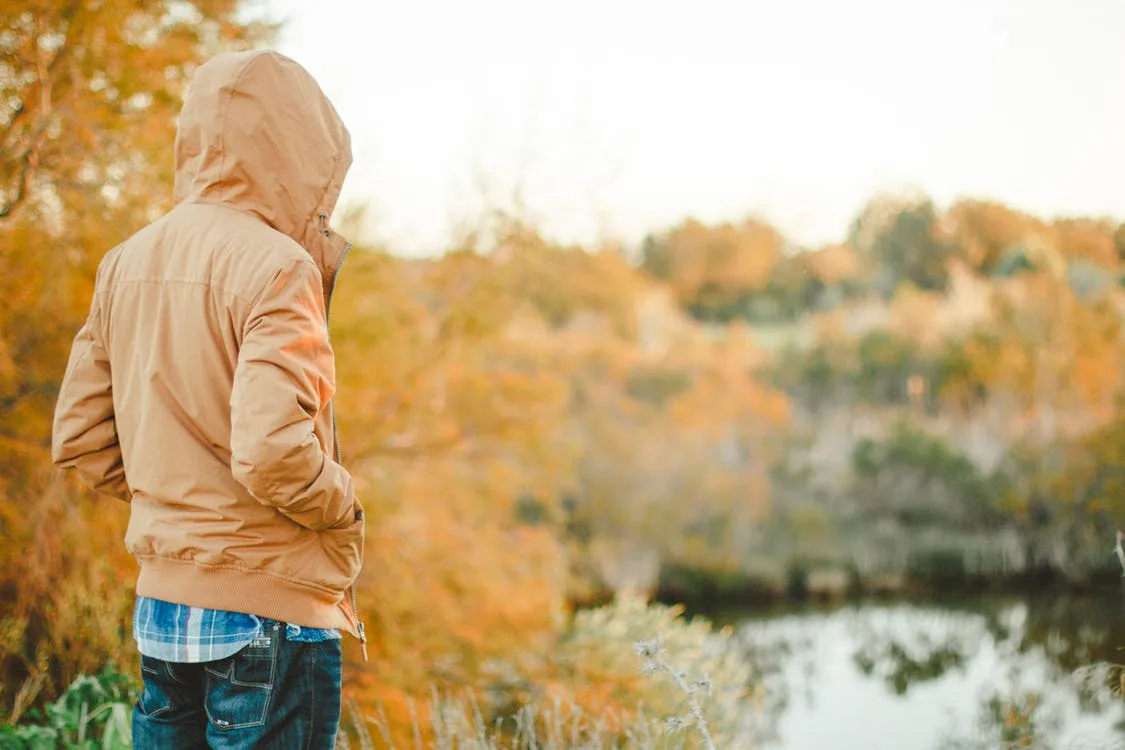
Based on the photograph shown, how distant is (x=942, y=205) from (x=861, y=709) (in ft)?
37.4

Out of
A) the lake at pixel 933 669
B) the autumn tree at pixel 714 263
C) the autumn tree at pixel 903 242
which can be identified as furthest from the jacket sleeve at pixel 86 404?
the autumn tree at pixel 714 263

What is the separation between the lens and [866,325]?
557 inches

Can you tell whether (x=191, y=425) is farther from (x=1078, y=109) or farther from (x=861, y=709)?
(x=1078, y=109)

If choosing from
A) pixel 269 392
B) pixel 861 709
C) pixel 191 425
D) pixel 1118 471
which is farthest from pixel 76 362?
pixel 1118 471

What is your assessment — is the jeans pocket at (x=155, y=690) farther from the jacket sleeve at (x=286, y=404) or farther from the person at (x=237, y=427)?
the jacket sleeve at (x=286, y=404)

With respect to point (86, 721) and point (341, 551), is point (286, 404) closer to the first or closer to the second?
point (341, 551)

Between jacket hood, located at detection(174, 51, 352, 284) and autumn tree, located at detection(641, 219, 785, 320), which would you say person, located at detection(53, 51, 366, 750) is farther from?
autumn tree, located at detection(641, 219, 785, 320)

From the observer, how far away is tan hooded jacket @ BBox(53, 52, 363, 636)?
144 centimetres

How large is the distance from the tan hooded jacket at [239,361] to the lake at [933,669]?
4.23m

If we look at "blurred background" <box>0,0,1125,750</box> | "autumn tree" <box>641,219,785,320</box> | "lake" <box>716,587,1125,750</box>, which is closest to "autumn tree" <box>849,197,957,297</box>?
"blurred background" <box>0,0,1125,750</box>

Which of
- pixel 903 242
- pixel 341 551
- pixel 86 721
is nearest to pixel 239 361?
pixel 341 551

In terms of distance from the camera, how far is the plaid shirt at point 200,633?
1.47 m

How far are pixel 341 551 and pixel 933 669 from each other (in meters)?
6.85

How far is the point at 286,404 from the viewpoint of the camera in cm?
141
